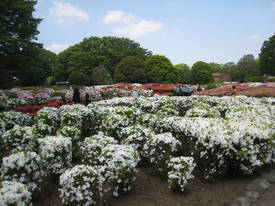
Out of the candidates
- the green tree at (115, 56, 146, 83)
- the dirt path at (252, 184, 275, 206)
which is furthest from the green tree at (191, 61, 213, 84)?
the dirt path at (252, 184, 275, 206)

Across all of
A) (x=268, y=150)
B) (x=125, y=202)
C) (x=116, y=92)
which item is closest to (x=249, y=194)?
(x=268, y=150)

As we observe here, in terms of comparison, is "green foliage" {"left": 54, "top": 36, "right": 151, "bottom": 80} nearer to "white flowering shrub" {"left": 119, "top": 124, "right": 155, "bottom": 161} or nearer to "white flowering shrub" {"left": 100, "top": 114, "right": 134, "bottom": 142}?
"white flowering shrub" {"left": 100, "top": 114, "right": 134, "bottom": 142}

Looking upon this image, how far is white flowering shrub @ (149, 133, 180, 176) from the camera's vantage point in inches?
173

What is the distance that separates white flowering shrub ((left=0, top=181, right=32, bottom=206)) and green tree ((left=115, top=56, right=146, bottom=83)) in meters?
47.4

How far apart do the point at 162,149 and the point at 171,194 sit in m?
0.90

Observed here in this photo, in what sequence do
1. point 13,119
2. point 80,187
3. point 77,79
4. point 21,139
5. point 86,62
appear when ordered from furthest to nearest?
point 86,62 → point 77,79 → point 13,119 → point 21,139 → point 80,187

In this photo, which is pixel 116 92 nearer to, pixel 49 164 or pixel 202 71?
pixel 49 164

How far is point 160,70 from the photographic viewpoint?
181 ft

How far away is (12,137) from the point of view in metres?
4.67

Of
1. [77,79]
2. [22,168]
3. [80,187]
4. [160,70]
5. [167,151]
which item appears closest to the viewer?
[80,187]

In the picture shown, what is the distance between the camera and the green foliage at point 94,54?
57.9 meters

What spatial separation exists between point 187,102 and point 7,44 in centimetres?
1834

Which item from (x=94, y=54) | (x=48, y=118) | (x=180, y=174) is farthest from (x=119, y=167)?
(x=94, y=54)

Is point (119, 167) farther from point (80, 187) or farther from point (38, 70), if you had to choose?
point (38, 70)
